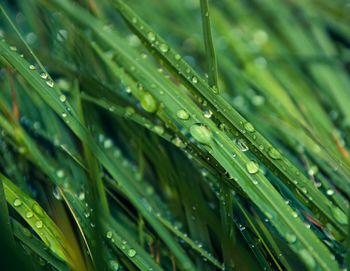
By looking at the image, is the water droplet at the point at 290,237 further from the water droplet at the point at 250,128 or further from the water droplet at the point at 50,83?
the water droplet at the point at 50,83

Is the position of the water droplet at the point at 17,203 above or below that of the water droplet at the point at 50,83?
below

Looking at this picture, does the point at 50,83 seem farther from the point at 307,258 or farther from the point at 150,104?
the point at 307,258

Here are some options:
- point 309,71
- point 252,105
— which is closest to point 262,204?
point 252,105

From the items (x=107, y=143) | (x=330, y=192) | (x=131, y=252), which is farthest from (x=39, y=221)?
(x=330, y=192)

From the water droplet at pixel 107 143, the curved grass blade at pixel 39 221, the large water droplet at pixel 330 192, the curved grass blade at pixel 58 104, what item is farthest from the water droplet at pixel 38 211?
the large water droplet at pixel 330 192

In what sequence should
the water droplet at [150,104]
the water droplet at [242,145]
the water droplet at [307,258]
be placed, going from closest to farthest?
1. the water droplet at [307,258]
2. the water droplet at [242,145]
3. the water droplet at [150,104]

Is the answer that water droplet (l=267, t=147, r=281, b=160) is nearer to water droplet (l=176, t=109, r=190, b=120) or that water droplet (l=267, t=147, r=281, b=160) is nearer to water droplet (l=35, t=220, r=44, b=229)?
water droplet (l=176, t=109, r=190, b=120)
